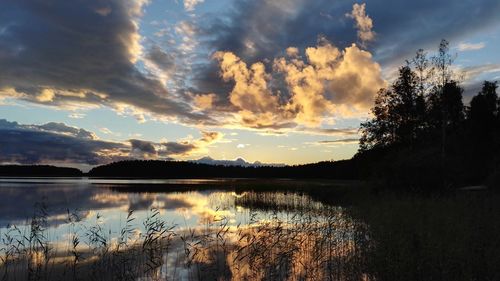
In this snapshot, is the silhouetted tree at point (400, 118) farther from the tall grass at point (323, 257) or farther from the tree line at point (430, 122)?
the tall grass at point (323, 257)

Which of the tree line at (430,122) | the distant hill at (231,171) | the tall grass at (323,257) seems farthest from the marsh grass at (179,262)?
the distant hill at (231,171)

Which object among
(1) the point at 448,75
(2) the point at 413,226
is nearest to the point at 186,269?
(2) the point at 413,226

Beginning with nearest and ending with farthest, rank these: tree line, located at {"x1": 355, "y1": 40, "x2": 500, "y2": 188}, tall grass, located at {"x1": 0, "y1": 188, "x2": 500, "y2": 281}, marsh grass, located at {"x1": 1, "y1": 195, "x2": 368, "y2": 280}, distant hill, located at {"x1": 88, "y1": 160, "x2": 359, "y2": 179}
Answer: tall grass, located at {"x1": 0, "y1": 188, "x2": 500, "y2": 281} < marsh grass, located at {"x1": 1, "y1": 195, "x2": 368, "y2": 280} < tree line, located at {"x1": 355, "y1": 40, "x2": 500, "y2": 188} < distant hill, located at {"x1": 88, "y1": 160, "x2": 359, "y2": 179}

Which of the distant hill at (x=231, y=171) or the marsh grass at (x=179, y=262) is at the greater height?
the distant hill at (x=231, y=171)

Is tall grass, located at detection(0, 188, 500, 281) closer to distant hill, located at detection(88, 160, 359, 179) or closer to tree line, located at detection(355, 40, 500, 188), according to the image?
tree line, located at detection(355, 40, 500, 188)

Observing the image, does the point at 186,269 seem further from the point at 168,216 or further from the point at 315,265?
the point at 168,216

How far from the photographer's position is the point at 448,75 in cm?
4847

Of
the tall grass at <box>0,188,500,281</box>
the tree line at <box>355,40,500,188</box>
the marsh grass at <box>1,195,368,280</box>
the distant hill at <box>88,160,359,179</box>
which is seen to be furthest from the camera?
the distant hill at <box>88,160,359,179</box>

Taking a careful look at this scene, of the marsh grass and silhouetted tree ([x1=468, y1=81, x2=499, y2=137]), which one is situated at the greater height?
silhouetted tree ([x1=468, y1=81, x2=499, y2=137])

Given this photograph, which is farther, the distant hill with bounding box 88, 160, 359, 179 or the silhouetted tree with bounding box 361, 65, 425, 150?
the distant hill with bounding box 88, 160, 359, 179

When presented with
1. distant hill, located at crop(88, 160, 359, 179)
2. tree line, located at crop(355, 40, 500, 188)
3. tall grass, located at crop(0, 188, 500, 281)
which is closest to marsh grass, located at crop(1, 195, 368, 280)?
tall grass, located at crop(0, 188, 500, 281)

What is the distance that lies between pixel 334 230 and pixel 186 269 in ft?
27.3

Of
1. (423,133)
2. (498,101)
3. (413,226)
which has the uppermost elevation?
(498,101)

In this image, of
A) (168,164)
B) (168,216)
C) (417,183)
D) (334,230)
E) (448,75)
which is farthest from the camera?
(168,164)
